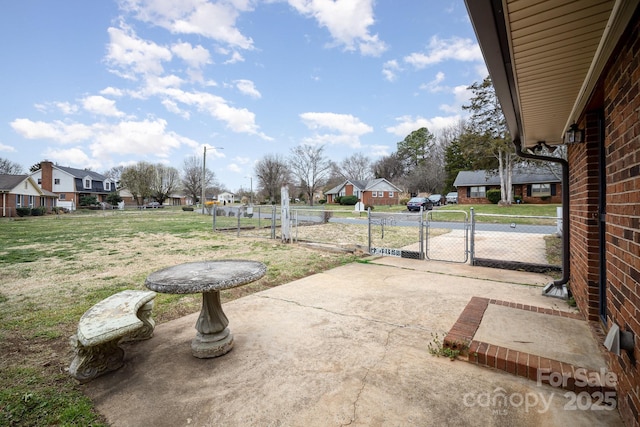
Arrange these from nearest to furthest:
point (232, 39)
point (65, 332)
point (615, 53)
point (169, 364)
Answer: point (615, 53), point (169, 364), point (65, 332), point (232, 39)

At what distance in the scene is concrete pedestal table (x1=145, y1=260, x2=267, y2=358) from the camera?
8.12 feet

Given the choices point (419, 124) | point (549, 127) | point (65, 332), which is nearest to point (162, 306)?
point (65, 332)

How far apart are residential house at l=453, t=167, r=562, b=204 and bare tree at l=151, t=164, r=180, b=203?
154 ft

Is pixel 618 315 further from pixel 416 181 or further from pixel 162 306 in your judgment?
pixel 416 181

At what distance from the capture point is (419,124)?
191 ft

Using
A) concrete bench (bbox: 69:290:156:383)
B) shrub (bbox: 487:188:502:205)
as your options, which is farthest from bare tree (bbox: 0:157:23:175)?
shrub (bbox: 487:188:502:205)

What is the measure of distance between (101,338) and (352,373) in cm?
201

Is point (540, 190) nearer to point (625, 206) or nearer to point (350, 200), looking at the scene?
point (350, 200)

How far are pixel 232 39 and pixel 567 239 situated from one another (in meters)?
14.3

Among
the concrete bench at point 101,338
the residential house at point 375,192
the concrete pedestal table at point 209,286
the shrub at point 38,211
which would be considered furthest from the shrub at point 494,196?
the shrub at point 38,211

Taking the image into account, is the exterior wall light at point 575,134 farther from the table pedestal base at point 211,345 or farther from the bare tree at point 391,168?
the bare tree at point 391,168

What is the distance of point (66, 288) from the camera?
16.4 ft

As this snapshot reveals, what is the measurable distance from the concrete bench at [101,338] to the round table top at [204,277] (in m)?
0.34

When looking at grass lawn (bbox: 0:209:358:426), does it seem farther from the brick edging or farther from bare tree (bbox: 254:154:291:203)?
bare tree (bbox: 254:154:291:203)
